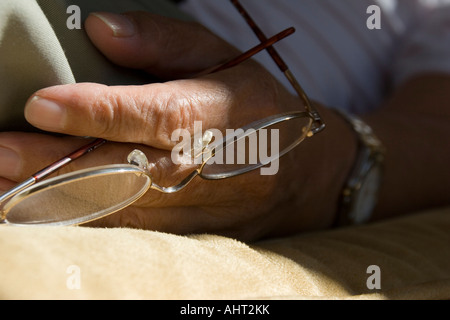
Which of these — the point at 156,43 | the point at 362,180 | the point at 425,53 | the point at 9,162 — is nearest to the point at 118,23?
the point at 156,43

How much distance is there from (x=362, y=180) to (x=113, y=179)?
0.43 m

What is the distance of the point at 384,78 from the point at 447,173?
0.26 m

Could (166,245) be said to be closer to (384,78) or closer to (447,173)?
(447,173)

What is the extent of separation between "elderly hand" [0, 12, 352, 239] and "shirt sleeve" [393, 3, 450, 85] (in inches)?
20.0

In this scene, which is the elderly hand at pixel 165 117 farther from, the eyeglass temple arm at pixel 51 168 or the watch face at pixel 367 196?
the watch face at pixel 367 196

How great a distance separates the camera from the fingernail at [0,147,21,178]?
1.45ft

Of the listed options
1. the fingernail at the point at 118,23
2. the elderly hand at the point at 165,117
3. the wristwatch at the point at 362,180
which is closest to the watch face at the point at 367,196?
the wristwatch at the point at 362,180

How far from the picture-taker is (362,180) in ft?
2.50

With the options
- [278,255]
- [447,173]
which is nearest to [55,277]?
[278,255]

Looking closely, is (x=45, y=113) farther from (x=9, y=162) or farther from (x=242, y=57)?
(x=242, y=57)

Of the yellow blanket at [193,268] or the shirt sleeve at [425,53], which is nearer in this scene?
the yellow blanket at [193,268]

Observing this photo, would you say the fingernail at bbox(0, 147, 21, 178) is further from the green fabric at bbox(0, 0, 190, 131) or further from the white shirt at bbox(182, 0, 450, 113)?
the white shirt at bbox(182, 0, 450, 113)

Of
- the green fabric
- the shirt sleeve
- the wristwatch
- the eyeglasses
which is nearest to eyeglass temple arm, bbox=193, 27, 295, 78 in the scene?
the eyeglasses

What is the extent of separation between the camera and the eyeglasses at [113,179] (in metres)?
0.42
